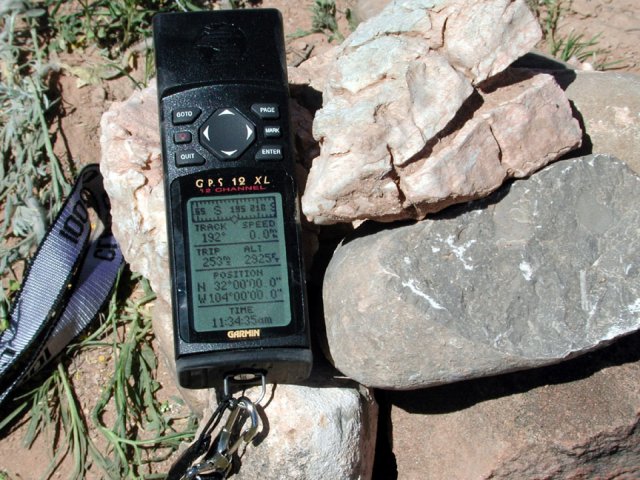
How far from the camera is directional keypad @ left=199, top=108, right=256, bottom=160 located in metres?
2.36

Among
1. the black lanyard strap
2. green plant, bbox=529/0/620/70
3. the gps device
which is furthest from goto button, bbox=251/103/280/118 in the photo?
green plant, bbox=529/0/620/70

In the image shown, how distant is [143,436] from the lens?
9.51ft

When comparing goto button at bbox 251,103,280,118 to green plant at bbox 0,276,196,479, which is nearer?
goto button at bbox 251,103,280,118

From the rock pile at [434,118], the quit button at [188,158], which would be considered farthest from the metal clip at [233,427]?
the quit button at [188,158]

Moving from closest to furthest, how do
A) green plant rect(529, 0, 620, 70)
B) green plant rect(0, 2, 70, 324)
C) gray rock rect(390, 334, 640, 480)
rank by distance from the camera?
gray rock rect(390, 334, 640, 480), green plant rect(0, 2, 70, 324), green plant rect(529, 0, 620, 70)

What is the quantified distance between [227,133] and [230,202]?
19 centimetres

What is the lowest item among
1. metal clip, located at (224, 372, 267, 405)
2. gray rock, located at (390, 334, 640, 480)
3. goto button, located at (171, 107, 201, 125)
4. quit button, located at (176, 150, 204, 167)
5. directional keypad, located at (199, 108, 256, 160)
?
gray rock, located at (390, 334, 640, 480)

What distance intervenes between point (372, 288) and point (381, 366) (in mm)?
209

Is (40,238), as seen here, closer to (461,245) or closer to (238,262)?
(238,262)

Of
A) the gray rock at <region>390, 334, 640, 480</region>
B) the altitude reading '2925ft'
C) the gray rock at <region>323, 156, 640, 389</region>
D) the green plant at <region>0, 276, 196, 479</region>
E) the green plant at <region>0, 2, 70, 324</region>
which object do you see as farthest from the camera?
the green plant at <region>0, 2, 70, 324</region>

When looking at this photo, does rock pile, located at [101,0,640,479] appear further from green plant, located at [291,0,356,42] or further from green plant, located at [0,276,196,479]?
green plant, located at [291,0,356,42]

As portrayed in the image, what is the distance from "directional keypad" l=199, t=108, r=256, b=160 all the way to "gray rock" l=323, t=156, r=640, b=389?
0.45 m

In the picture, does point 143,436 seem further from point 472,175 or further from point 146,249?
point 472,175

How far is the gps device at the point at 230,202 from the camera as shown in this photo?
227cm
